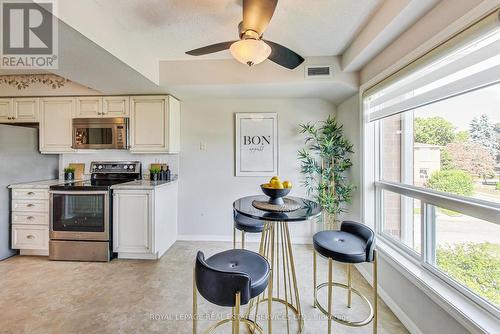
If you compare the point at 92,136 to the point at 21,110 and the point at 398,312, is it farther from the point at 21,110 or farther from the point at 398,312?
the point at 398,312

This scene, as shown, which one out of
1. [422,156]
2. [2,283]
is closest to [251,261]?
[422,156]

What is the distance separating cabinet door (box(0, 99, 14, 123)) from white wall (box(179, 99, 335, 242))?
242 cm

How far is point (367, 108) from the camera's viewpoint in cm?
249

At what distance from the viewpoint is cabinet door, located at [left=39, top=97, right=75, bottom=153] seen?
3.21 meters

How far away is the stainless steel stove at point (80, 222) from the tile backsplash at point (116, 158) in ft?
2.42

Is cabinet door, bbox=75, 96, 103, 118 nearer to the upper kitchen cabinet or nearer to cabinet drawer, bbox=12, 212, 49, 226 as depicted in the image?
the upper kitchen cabinet

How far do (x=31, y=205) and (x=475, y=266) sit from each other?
4.46 m

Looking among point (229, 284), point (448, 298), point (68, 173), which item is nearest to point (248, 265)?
point (229, 284)

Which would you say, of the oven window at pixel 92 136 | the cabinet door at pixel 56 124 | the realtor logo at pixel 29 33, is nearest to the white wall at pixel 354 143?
the realtor logo at pixel 29 33

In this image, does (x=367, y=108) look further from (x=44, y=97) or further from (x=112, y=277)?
(x=44, y=97)

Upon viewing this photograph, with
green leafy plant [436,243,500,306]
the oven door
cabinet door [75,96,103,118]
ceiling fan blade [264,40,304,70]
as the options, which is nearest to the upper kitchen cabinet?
cabinet door [75,96,103,118]

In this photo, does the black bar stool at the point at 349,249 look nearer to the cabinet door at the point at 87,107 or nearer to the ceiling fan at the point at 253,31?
the ceiling fan at the point at 253,31

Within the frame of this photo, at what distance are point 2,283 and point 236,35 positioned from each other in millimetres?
3498

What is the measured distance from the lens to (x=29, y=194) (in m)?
2.87
